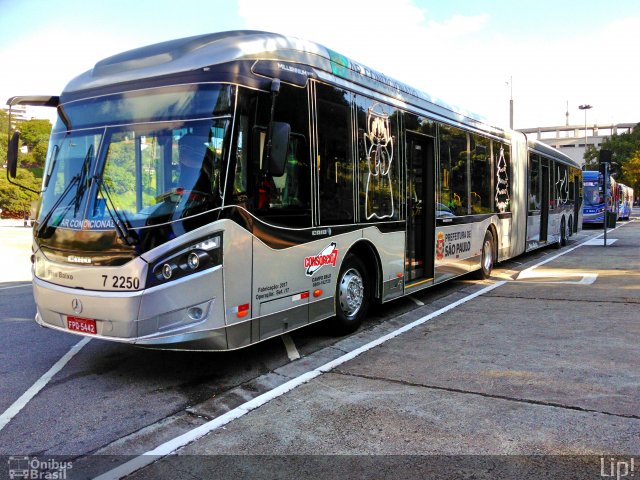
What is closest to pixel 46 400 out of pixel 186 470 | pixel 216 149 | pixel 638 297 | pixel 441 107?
pixel 186 470

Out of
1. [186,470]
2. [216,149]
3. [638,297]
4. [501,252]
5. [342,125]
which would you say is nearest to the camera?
[186,470]

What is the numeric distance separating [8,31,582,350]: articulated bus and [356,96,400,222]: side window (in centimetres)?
3

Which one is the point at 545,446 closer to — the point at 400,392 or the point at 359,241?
the point at 400,392

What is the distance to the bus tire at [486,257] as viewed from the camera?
10.9 meters

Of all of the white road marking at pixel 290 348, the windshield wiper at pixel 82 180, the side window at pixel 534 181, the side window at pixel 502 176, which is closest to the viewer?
the windshield wiper at pixel 82 180

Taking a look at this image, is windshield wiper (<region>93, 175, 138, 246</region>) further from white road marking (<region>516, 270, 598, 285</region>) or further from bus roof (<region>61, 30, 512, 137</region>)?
white road marking (<region>516, 270, 598, 285</region>)

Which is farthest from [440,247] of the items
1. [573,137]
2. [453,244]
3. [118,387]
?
[573,137]

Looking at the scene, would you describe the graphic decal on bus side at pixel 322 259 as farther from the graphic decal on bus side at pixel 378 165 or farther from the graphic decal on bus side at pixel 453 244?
the graphic decal on bus side at pixel 453 244

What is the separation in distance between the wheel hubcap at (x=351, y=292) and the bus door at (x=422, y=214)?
1.51 meters

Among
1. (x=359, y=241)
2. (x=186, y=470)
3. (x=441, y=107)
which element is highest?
(x=441, y=107)

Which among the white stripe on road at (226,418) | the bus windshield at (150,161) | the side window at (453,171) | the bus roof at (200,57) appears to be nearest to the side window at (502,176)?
the side window at (453,171)

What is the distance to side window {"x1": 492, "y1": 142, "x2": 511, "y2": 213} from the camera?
37.0 ft

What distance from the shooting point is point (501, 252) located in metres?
12.0

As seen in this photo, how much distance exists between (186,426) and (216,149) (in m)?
2.32
